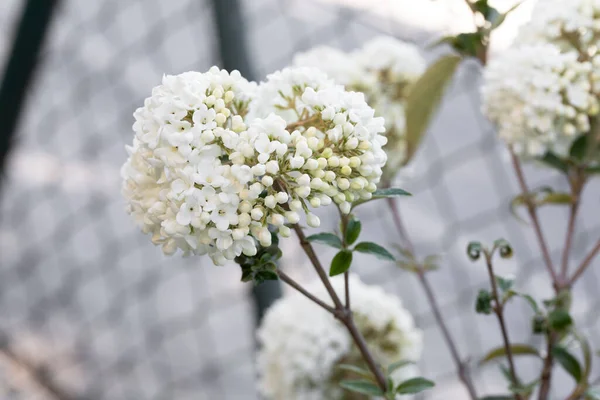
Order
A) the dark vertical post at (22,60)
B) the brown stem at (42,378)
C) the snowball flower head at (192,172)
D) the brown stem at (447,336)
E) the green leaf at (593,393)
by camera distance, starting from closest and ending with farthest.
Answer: the snowball flower head at (192,172)
the green leaf at (593,393)
the brown stem at (447,336)
the dark vertical post at (22,60)
the brown stem at (42,378)

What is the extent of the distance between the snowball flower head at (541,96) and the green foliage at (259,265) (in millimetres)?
189

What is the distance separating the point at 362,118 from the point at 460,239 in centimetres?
89

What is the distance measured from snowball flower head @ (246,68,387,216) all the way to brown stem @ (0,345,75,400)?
199cm

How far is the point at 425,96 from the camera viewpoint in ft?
1.66

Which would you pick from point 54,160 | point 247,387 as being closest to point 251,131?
point 247,387

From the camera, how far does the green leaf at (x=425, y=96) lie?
0.50 m

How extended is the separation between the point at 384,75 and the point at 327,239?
259 mm

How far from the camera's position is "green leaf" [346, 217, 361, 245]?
0.35 m

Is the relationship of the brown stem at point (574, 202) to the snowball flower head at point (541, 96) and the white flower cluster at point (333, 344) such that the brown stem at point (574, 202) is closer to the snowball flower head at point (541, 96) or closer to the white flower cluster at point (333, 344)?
the snowball flower head at point (541, 96)

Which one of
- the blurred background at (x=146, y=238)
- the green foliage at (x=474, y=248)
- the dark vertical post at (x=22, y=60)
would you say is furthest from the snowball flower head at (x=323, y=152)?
the dark vertical post at (x=22, y=60)

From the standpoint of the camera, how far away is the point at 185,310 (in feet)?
5.93

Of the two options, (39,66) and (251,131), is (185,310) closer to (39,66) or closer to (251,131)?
(39,66)

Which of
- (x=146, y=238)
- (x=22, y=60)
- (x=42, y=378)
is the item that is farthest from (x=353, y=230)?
(x=42, y=378)

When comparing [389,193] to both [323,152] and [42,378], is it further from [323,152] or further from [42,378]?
→ [42,378]
